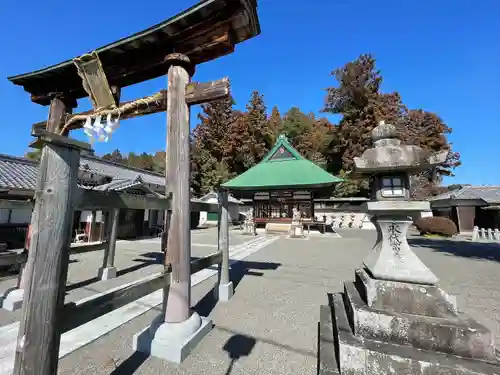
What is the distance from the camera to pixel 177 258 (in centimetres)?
267

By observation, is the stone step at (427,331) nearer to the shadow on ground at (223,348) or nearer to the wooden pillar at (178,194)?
the shadow on ground at (223,348)

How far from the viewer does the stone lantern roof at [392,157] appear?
8.99ft

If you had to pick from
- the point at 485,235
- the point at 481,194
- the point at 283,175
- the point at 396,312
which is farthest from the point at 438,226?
the point at 396,312

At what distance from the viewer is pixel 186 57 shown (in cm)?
303

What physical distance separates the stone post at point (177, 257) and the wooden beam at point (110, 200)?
340 millimetres

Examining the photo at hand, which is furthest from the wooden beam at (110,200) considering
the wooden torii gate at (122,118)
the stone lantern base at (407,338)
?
the stone lantern base at (407,338)

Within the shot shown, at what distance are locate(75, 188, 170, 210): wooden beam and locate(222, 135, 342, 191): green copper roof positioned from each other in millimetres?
13468

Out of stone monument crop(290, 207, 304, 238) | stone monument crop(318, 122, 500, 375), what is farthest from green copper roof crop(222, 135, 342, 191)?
stone monument crop(318, 122, 500, 375)

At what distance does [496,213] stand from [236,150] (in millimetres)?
24005

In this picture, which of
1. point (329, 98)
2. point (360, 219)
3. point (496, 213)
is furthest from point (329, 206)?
point (329, 98)

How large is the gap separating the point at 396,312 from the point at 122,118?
4501 mm

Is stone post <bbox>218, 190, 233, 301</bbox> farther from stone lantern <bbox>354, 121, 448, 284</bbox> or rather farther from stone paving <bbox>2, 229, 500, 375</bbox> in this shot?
stone lantern <bbox>354, 121, 448, 284</bbox>

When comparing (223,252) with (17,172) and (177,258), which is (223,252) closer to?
(177,258)

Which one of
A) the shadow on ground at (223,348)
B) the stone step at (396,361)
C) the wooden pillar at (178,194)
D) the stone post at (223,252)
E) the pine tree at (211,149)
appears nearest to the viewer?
the stone step at (396,361)
